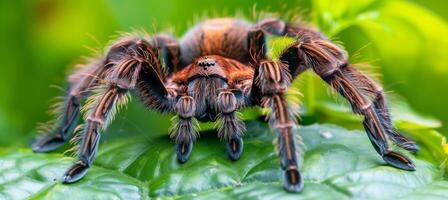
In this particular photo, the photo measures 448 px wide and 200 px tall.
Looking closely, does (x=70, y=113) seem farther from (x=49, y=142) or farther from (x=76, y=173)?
(x=76, y=173)

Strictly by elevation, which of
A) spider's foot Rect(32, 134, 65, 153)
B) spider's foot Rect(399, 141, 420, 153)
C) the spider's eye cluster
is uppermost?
the spider's eye cluster

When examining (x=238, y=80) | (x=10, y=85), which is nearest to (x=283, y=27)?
(x=238, y=80)

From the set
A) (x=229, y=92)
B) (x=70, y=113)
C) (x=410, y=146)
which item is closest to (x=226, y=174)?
(x=229, y=92)

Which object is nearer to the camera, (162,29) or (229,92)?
(229,92)

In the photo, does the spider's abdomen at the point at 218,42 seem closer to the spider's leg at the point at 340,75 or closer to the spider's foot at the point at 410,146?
the spider's leg at the point at 340,75

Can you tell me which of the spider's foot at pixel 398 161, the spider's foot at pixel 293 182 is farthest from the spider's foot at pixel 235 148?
the spider's foot at pixel 398 161

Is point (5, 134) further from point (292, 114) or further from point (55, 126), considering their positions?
point (292, 114)

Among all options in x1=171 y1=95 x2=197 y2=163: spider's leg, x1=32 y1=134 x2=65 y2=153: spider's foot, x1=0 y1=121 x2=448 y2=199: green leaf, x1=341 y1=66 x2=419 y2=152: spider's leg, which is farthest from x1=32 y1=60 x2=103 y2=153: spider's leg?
x1=341 y1=66 x2=419 y2=152: spider's leg

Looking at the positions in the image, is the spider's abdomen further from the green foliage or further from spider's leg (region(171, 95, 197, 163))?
spider's leg (region(171, 95, 197, 163))
